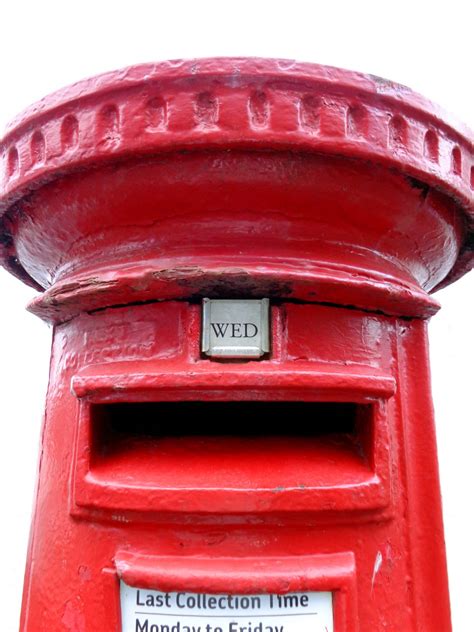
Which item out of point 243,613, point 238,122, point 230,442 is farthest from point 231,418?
point 238,122

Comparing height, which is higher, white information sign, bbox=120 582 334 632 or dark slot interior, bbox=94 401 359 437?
dark slot interior, bbox=94 401 359 437

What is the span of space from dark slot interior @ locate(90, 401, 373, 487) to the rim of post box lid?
0.33 m

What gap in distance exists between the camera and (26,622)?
1.19 m

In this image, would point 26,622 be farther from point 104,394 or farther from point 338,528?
point 338,528

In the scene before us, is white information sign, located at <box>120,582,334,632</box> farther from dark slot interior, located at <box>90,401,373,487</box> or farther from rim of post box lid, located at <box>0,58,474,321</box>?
rim of post box lid, located at <box>0,58,474,321</box>

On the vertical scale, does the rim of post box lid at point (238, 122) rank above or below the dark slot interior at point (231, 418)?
above

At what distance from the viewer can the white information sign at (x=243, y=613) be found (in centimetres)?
99

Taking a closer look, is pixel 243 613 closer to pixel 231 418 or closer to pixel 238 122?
pixel 231 418

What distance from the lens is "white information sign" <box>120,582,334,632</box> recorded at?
99 centimetres

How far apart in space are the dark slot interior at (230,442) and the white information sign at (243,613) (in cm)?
19

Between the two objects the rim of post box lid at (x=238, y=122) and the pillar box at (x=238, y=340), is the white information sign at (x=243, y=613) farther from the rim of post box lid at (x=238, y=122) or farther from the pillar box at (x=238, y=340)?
the rim of post box lid at (x=238, y=122)

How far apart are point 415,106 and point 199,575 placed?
3.05 ft

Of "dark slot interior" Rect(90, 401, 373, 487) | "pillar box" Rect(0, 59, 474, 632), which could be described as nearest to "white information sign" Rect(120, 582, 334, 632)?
"pillar box" Rect(0, 59, 474, 632)

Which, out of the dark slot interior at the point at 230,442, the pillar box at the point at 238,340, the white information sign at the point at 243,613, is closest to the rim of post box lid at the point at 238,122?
the pillar box at the point at 238,340
